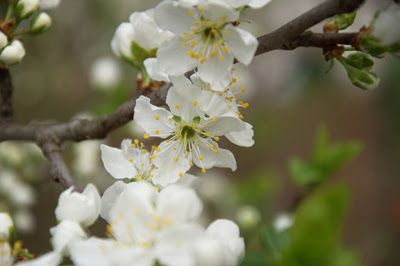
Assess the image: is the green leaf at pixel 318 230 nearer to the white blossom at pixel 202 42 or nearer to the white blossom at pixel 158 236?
the white blossom at pixel 158 236

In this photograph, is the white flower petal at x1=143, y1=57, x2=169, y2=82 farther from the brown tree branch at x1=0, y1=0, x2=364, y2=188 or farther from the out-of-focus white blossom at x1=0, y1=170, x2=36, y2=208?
the out-of-focus white blossom at x1=0, y1=170, x2=36, y2=208

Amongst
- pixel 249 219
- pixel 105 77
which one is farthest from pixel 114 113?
pixel 249 219

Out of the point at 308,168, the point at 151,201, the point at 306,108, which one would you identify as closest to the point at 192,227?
the point at 151,201

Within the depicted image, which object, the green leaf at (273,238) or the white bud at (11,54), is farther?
the green leaf at (273,238)

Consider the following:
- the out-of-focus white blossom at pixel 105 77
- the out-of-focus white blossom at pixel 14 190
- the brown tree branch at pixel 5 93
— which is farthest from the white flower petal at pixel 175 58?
the out-of-focus white blossom at pixel 14 190

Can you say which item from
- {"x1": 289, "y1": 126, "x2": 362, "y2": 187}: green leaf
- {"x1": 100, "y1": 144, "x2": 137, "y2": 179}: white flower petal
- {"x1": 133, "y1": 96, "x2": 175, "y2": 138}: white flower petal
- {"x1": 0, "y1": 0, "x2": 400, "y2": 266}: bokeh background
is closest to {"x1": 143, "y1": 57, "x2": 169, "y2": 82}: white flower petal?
{"x1": 133, "y1": 96, "x2": 175, "y2": 138}: white flower petal

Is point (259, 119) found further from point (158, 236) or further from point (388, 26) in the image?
point (158, 236)
